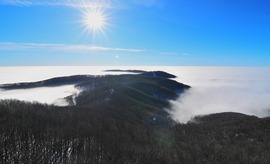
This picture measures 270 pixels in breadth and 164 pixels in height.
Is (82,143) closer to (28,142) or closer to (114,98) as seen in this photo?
(28,142)

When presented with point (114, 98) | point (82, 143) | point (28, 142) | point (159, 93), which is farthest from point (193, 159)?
point (159, 93)

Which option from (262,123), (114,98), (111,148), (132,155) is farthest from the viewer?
(114,98)

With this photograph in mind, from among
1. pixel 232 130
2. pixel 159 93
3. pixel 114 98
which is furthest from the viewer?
pixel 159 93

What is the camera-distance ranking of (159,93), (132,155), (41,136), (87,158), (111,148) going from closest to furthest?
(87,158), (132,155), (111,148), (41,136), (159,93)

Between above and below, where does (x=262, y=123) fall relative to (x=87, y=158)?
below

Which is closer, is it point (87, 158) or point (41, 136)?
point (87, 158)

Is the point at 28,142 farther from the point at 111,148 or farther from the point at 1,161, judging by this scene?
the point at 111,148

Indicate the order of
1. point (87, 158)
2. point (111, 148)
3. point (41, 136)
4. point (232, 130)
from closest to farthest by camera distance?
1. point (87, 158)
2. point (111, 148)
3. point (41, 136)
4. point (232, 130)

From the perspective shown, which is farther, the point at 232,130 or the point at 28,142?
the point at 232,130

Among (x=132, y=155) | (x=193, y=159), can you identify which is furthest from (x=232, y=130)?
(x=132, y=155)
